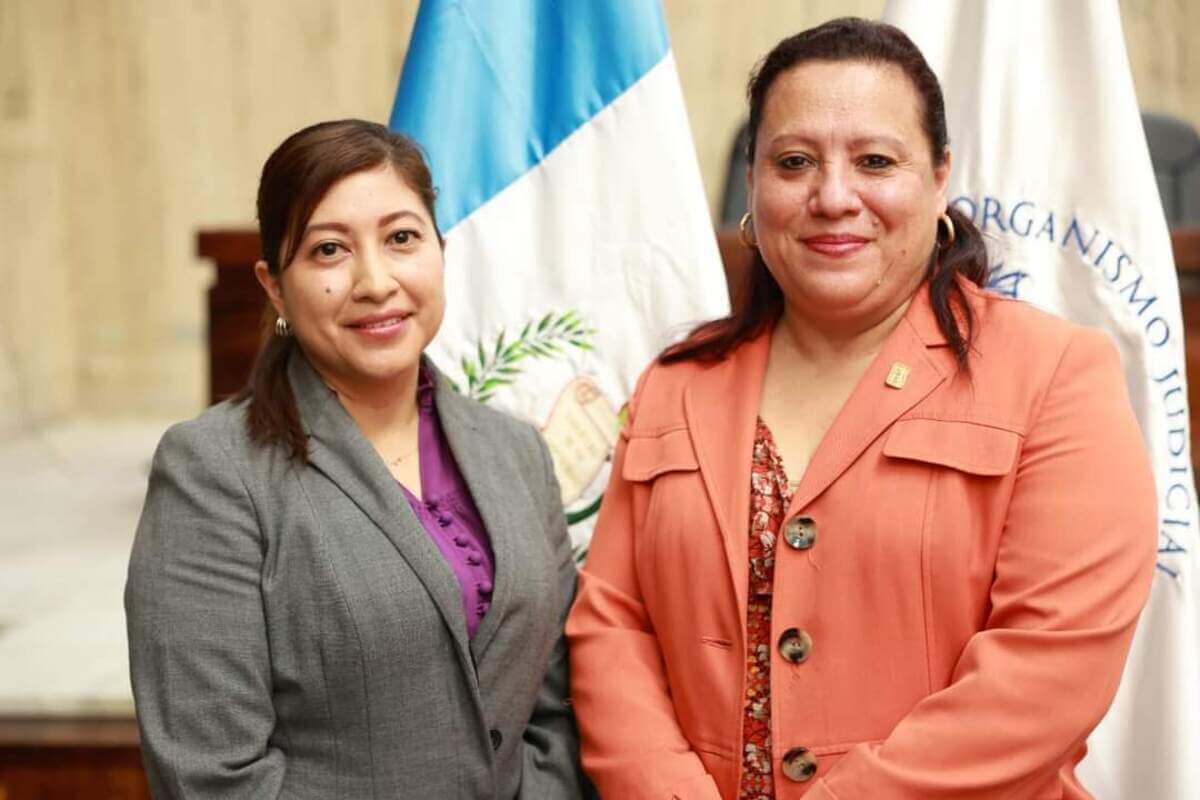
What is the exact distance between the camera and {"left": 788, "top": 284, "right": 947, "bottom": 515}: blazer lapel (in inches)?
60.9

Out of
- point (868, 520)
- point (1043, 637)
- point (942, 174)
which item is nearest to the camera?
point (1043, 637)

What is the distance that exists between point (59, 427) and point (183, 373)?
57 centimetres

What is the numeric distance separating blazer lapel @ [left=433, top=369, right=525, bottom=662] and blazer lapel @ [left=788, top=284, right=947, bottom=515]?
0.36m

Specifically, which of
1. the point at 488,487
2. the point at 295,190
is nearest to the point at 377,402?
the point at 488,487

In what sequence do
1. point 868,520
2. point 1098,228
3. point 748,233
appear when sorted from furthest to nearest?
point 1098,228 < point 748,233 < point 868,520

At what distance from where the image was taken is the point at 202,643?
1470 millimetres

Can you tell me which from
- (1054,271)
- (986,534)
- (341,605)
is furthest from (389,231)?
(1054,271)

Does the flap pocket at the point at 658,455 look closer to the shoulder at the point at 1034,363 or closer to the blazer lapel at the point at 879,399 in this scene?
the blazer lapel at the point at 879,399

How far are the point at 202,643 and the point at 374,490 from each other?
0.26 meters

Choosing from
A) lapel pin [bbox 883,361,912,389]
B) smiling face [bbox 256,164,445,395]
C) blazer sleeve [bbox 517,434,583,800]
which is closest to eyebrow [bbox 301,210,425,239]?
smiling face [bbox 256,164,445,395]

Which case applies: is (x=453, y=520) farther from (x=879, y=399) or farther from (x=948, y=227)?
(x=948, y=227)

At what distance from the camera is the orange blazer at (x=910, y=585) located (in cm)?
142

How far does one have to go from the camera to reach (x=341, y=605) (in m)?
1.51

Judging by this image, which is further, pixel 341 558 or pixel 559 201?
pixel 559 201
